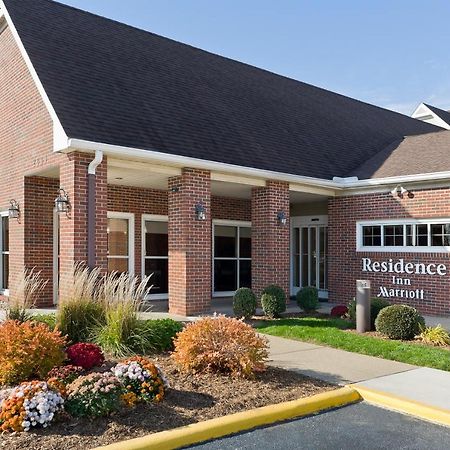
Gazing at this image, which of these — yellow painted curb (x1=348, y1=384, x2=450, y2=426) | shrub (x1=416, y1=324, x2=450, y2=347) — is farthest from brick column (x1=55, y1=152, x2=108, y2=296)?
shrub (x1=416, y1=324, x2=450, y2=347)

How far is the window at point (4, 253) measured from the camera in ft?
45.1

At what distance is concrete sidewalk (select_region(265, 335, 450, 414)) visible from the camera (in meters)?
6.26

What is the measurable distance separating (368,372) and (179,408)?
3.02 metres

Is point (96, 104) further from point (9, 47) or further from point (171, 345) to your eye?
point (171, 345)

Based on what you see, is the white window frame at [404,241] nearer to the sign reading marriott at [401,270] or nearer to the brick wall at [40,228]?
the sign reading marriott at [401,270]

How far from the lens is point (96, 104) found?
11.3 m

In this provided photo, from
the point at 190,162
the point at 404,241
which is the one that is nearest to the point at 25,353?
the point at 190,162

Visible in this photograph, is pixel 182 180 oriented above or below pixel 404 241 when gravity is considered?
above

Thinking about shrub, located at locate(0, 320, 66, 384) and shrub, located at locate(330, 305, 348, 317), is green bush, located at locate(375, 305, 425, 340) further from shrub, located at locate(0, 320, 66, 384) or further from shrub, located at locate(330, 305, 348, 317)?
shrub, located at locate(0, 320, 66, 384)

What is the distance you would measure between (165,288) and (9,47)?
7.72m

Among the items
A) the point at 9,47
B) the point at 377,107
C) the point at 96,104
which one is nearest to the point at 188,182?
the point at 96,104

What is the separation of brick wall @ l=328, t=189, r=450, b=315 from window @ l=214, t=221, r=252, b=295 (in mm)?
3382

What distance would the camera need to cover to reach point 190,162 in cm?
1135

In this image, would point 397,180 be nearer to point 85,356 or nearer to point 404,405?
point 404,405
